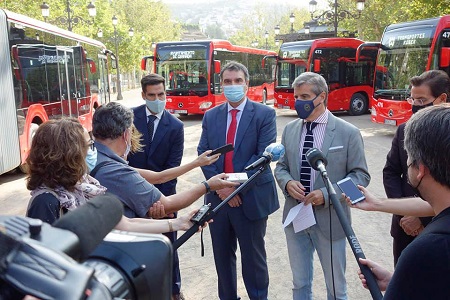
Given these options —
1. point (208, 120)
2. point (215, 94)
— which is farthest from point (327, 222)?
point (215, 94)

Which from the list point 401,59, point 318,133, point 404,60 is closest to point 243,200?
point 318,133

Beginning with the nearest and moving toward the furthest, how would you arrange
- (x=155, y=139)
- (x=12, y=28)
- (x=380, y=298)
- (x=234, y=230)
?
(x=380, y=298) → (x=234, y=230) → (x=155, y=139) → (x=12, y=28)

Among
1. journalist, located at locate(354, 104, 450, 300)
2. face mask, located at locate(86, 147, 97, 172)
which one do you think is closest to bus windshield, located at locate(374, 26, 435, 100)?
face mask, located at locate(86, 147, 97, 172)

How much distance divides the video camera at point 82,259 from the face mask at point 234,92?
285cm

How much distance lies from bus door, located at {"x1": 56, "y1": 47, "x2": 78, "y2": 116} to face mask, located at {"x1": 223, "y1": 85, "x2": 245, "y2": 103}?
8.91 meters

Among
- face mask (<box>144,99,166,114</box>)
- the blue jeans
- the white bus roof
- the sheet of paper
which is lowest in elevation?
the blue jeans

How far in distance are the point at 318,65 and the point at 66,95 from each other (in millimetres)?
10096

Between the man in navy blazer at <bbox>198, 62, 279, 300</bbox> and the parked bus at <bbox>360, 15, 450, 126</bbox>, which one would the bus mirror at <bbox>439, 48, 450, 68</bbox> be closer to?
the parked bus at <bbox>360, 15, 450, 126</bbox>

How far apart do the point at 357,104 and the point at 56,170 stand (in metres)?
18.4

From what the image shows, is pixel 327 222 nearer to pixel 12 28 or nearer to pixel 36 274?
pixel 36 274

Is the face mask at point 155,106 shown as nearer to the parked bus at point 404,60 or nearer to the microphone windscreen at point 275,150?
the microphone windscreen at point 275,150

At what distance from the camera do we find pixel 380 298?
1.56 m

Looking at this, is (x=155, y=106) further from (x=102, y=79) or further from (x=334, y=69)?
(x=334, y=69)

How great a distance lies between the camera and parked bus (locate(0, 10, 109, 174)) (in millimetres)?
8383
